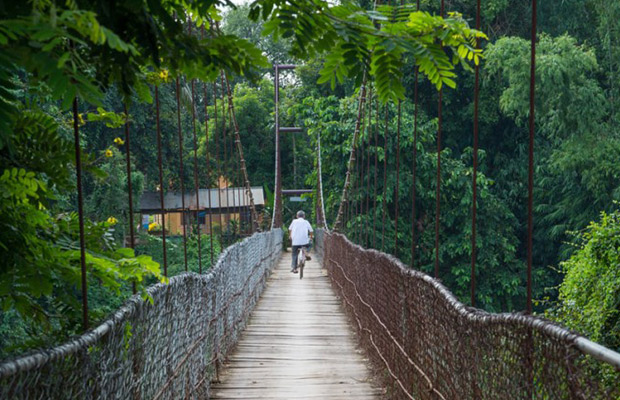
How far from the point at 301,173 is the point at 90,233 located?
1053 inches

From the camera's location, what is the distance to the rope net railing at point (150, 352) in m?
1.56

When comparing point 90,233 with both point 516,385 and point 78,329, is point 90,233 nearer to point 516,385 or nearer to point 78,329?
point 78,329

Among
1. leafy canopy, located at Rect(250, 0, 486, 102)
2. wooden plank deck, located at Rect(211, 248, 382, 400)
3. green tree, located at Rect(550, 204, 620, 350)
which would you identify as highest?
leafy canopy, located at Rect(250, 0, 486, 102)

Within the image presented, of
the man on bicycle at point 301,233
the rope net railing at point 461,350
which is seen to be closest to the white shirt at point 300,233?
the man on bicycle at point 301,233

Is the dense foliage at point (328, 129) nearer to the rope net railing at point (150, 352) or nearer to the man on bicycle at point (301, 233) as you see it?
the rope net railing at point (150, 352)

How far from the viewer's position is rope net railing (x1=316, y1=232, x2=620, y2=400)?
1.58m

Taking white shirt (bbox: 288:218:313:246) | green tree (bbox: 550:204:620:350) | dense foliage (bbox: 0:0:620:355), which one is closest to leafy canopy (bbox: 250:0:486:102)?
dense foliage (bbox: 0:0:620:355)

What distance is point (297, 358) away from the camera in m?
5.54

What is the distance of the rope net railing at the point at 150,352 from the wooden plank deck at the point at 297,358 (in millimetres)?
199

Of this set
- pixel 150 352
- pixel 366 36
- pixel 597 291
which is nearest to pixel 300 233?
pixel 597 291

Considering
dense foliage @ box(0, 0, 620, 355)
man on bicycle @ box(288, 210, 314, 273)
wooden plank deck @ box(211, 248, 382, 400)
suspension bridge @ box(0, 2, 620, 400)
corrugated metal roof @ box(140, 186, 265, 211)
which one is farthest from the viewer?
corrugated metal roof @ box(140, 186, 265, 211)

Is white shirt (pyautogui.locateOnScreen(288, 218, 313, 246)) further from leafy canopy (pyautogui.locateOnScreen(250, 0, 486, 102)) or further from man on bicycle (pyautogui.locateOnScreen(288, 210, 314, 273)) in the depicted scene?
leafy canopy (pyautogui.locateOnScreen(250, 0, 486, 102))

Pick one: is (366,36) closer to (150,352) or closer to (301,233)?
(150,352)

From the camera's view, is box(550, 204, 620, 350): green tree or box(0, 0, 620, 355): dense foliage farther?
box(550, 204, 620, 350): green tree
